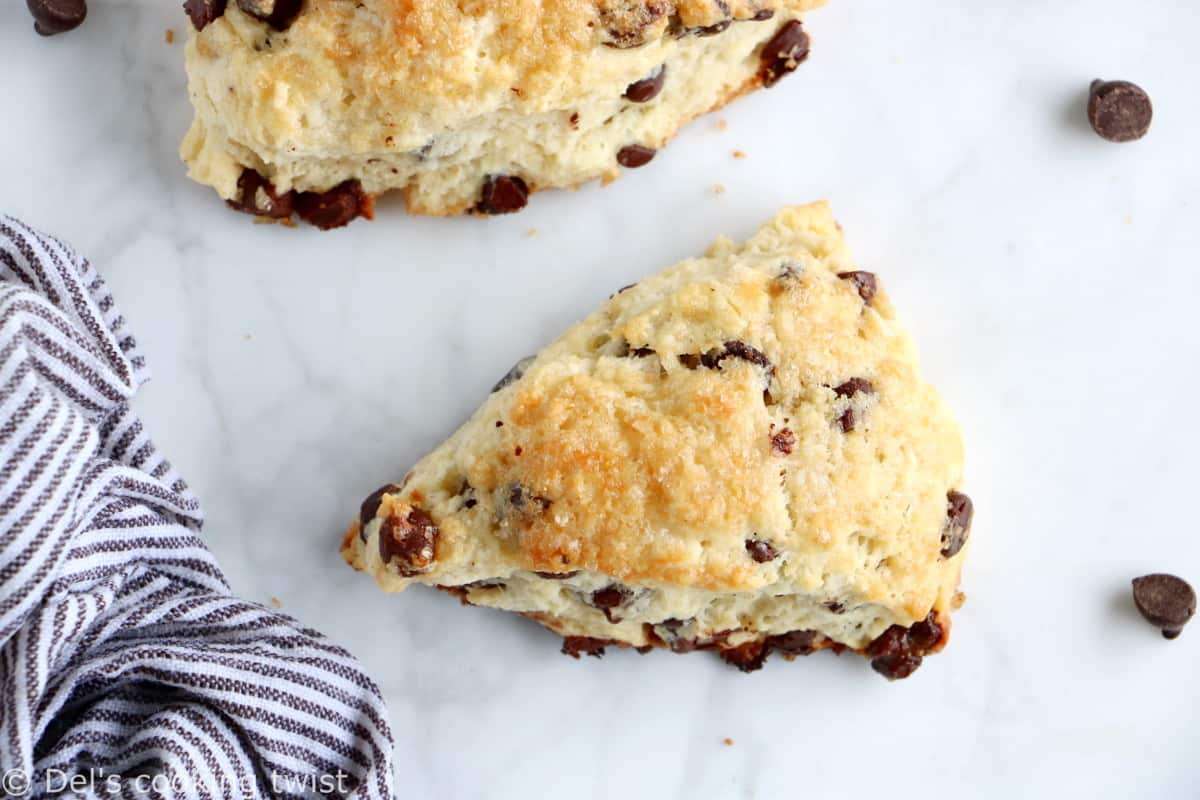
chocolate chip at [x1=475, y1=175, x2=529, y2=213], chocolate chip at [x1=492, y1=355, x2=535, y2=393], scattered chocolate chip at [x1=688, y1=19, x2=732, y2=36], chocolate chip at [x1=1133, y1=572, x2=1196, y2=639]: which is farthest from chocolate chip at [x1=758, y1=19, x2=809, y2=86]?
chocolate chip at [x1=1133, y1=572, x2=1196, y2=639]

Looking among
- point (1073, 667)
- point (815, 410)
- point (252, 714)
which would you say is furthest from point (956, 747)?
point (252, 714)

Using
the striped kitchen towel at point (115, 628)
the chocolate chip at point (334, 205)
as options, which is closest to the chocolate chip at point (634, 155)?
the chocolate chip at point (334, 205)

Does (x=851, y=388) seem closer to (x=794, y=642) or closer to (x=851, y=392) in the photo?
(x=851, y=392)

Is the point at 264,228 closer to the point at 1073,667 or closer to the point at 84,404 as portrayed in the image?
the point at 84,404

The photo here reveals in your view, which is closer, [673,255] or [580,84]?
[580,84]
